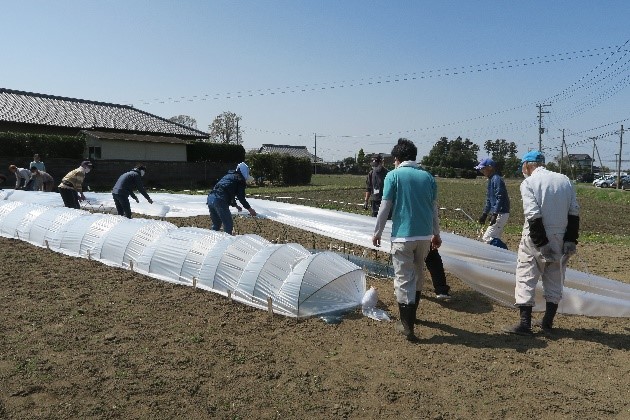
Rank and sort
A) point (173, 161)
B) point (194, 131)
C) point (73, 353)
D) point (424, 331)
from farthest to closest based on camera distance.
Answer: point (194, 131) → point (173, 161) → point (424, 331) → point (73, 353)

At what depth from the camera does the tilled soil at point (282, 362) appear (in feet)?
Result: 10.7

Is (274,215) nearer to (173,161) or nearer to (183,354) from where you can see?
(183,354)

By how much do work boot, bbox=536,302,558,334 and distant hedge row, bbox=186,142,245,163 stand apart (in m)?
28.8

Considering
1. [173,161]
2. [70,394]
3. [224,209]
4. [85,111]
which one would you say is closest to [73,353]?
[70,394]

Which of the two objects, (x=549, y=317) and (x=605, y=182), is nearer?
(x=549, y=317)

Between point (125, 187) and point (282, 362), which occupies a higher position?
point (125, 187)

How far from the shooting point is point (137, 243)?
677cm

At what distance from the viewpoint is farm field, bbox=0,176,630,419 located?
10.7ft

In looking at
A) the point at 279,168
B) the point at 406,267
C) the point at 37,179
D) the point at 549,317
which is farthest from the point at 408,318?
the point at 279,168

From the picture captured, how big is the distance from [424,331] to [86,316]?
323 centimetres

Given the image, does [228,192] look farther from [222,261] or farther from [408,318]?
[408,318]

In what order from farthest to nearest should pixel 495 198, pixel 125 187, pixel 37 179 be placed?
pixel 37 179, pixel 125 187, pixel 495 198

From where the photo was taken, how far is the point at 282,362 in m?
3.90

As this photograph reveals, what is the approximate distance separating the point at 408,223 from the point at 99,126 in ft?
97.3
